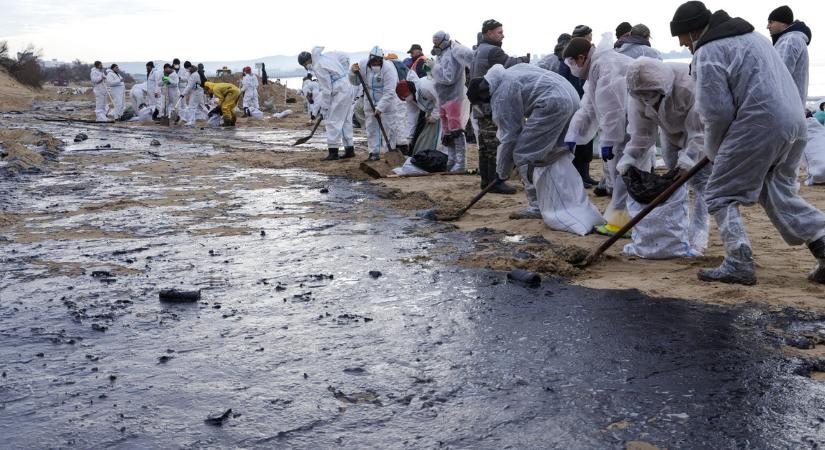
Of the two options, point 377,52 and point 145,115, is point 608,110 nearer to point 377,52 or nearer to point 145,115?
point 377,52

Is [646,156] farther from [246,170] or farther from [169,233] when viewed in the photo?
[246,170]

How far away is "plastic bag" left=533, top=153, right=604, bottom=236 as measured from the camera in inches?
268

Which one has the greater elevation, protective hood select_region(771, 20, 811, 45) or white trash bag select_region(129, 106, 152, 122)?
protective hood select_region(771, 20, 811, 45)

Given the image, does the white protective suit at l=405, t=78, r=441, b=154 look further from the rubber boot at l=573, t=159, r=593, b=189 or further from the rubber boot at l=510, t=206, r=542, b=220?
the rubber boot at l=510, t=206, r=542, b=220

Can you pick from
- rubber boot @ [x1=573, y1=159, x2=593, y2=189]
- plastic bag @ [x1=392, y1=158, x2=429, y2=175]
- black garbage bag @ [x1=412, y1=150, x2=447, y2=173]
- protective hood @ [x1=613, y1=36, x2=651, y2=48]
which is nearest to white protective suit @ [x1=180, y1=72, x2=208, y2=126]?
plastic bag @ [x1=392, y1=158, x2=429, y2=175]

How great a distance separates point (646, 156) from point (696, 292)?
5.72 feet

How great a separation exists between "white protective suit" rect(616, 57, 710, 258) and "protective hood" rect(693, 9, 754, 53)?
1.72 feet

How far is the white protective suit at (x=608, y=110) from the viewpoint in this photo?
6305 mm

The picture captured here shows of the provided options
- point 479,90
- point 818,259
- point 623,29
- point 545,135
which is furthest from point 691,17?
point 623,29

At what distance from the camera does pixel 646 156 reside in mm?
6309

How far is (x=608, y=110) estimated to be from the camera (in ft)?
20.8

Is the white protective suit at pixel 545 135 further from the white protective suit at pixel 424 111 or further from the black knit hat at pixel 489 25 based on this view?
the white protective suit at pixel 424 111

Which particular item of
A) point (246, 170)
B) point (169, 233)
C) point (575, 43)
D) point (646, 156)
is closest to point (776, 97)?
point (646, 156)

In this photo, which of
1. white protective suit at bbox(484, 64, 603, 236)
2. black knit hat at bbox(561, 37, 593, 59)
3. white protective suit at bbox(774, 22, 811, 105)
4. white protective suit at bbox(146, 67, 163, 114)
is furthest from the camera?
white protective suit at bbox(146, 67, 163, 114)
